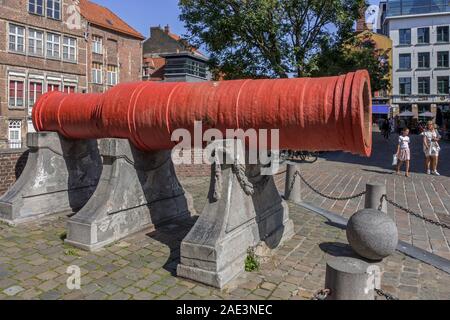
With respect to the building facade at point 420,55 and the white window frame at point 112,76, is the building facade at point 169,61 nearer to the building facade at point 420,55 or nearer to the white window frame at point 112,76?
the white window frame at point 112,76

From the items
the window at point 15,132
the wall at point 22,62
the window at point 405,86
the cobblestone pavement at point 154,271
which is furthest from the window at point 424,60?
the cobblestone pavement at point 154,271

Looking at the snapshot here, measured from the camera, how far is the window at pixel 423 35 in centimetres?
4412

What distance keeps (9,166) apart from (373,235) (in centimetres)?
675

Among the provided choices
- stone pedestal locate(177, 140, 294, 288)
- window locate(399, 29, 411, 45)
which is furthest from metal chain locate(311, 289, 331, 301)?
window locate(399, 29, 411, 45)

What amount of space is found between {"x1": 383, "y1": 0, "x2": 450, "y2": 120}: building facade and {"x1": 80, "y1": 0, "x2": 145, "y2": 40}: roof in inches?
1154

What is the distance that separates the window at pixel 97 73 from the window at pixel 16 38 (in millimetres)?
7209

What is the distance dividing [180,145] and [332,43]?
12114 millimetres

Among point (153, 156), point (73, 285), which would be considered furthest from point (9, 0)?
point (73, 285)

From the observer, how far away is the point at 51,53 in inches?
1174

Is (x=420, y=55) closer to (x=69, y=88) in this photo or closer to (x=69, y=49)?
(x=69, y=49)

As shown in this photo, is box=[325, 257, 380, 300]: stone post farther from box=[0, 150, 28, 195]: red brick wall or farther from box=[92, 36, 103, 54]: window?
box=[92, 36, 103, 54]: window

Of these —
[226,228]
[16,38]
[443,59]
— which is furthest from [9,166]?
[443,59]

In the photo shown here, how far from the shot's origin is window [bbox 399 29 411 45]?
45000 millimetres

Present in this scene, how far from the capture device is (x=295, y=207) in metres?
7.65
